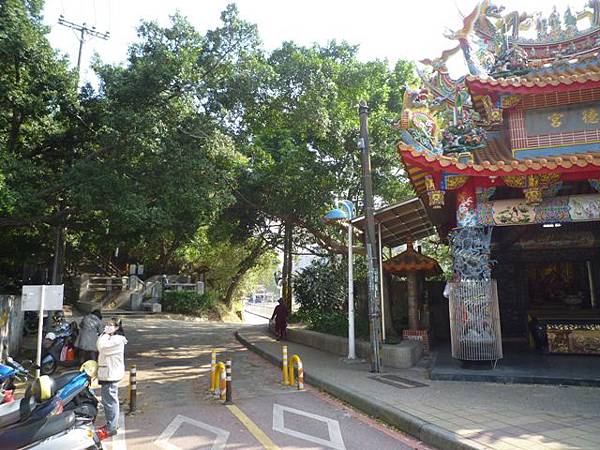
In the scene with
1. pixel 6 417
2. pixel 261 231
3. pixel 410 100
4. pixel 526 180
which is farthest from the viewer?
pixel 261 231

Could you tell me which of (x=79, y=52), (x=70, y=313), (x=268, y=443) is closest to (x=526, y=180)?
(x=268, y=443)

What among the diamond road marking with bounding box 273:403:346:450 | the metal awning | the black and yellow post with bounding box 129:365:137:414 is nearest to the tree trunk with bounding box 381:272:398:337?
the metal awning

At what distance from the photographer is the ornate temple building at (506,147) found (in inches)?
345

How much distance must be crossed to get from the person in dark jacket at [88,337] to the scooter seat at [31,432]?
5592 mm

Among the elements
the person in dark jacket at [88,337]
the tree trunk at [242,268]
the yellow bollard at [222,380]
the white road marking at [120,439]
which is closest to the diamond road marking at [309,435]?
the yellow bollard at [222,380]

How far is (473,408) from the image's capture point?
6664 mm

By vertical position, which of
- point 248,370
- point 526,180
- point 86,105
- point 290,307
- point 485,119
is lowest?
point 248,370

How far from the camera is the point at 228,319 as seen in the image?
31734 mm

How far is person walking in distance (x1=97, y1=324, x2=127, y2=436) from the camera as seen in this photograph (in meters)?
6.01

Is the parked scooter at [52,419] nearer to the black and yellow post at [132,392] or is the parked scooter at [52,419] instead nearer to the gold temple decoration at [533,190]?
the black and yellow post at [132,392]

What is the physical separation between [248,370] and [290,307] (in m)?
8.41

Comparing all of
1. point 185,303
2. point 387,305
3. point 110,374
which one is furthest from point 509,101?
point 185,303

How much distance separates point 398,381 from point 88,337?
6.73 metres

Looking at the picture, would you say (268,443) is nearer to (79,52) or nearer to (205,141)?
(205,141)
